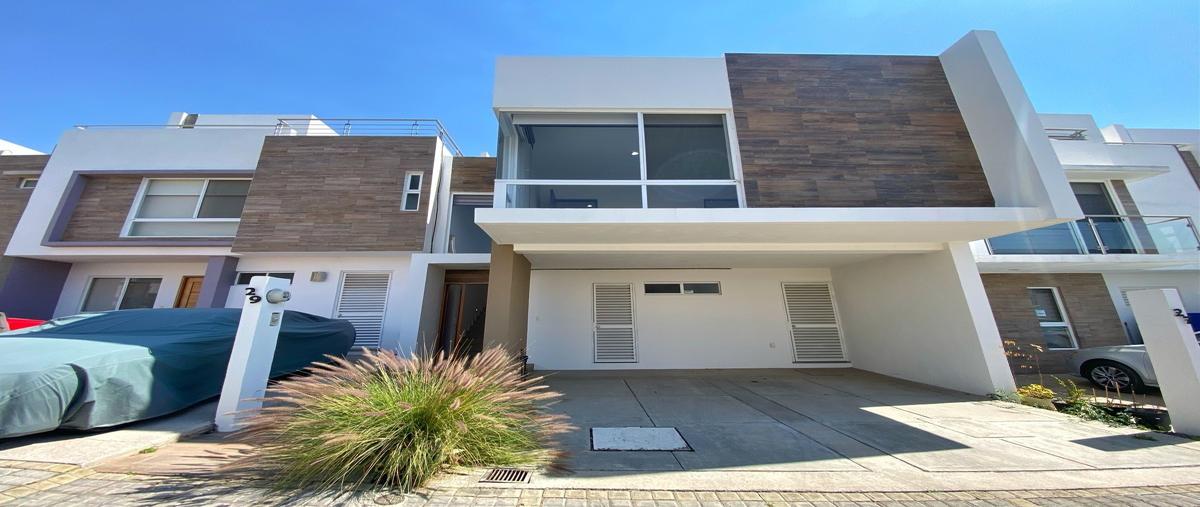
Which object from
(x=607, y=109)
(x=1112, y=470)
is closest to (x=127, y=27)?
(x=607, y=109)

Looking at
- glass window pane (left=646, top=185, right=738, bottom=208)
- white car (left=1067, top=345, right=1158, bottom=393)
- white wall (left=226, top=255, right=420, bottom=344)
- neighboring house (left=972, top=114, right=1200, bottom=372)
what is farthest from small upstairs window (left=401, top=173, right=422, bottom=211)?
white car (left=1067, top=345, right=1158, bottom=393)

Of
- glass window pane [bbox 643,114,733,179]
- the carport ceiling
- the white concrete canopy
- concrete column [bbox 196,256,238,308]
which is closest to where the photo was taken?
the white concrete canopy

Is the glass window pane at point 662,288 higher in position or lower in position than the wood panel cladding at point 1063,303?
higher

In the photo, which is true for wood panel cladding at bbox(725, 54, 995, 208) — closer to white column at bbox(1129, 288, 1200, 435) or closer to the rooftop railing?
white column at bbox(1129, 288, 1200, 435)

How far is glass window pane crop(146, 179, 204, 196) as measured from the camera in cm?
823

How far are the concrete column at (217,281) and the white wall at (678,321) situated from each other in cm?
638

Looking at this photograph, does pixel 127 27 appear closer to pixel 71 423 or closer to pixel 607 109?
pixel 71 423

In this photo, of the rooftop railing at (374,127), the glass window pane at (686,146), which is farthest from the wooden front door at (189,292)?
the glass window pane at (686,146)

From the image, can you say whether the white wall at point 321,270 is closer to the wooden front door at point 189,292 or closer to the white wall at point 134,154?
the wooden front door at point 189,292

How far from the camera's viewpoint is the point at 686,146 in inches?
245

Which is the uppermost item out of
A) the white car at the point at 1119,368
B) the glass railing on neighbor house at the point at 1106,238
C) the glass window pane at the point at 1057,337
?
the glass railing on neighbor house at the point at 1106,238

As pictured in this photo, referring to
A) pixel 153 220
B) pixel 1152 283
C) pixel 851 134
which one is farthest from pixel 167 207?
pixel 1152 283

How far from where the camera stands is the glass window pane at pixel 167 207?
8.05m

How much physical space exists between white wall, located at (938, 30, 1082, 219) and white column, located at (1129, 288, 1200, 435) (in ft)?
4.36
